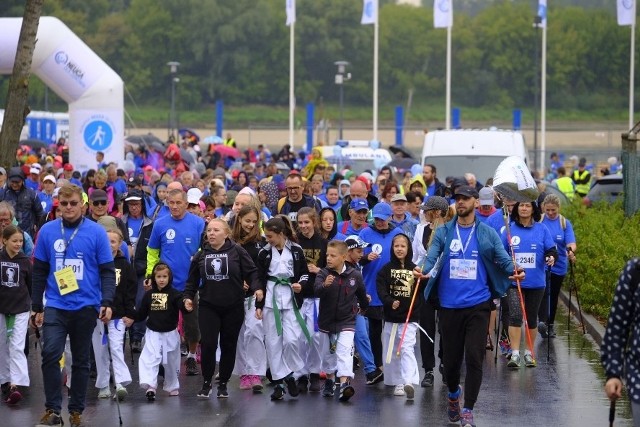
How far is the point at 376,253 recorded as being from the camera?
13039 millimetres

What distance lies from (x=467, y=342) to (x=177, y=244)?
370 centimetres

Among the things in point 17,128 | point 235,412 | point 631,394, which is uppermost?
point 17,128

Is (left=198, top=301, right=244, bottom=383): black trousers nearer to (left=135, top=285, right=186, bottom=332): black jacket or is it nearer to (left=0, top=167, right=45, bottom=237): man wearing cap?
(left=135, top=285, right=186, bottom=332): black jacket

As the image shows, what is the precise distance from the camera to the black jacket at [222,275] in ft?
39.8

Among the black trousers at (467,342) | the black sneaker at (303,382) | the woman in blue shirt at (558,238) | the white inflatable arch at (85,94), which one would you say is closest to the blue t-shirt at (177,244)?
the black sneaker at (303,382)

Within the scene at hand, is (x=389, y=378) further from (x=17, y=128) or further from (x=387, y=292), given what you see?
(x=17, y=128)

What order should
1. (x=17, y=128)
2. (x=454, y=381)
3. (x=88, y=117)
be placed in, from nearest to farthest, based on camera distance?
(x=454, y=381), (x=17, y=128), (x=88, y=117)

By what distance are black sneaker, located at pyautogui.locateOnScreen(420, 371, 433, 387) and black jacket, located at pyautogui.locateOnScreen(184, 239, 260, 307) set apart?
6.18 ft

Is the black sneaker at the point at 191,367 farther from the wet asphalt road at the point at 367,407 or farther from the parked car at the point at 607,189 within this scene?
the parked car at the point at 607,189

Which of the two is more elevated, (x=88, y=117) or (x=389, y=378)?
(x=88, y=117)

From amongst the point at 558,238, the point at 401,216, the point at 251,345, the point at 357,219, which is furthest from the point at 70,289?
the point at 558,238

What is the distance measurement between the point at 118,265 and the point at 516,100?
74.6 m

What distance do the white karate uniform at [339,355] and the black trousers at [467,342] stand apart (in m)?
1.55

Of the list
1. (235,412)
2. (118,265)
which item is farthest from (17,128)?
(235,412)
